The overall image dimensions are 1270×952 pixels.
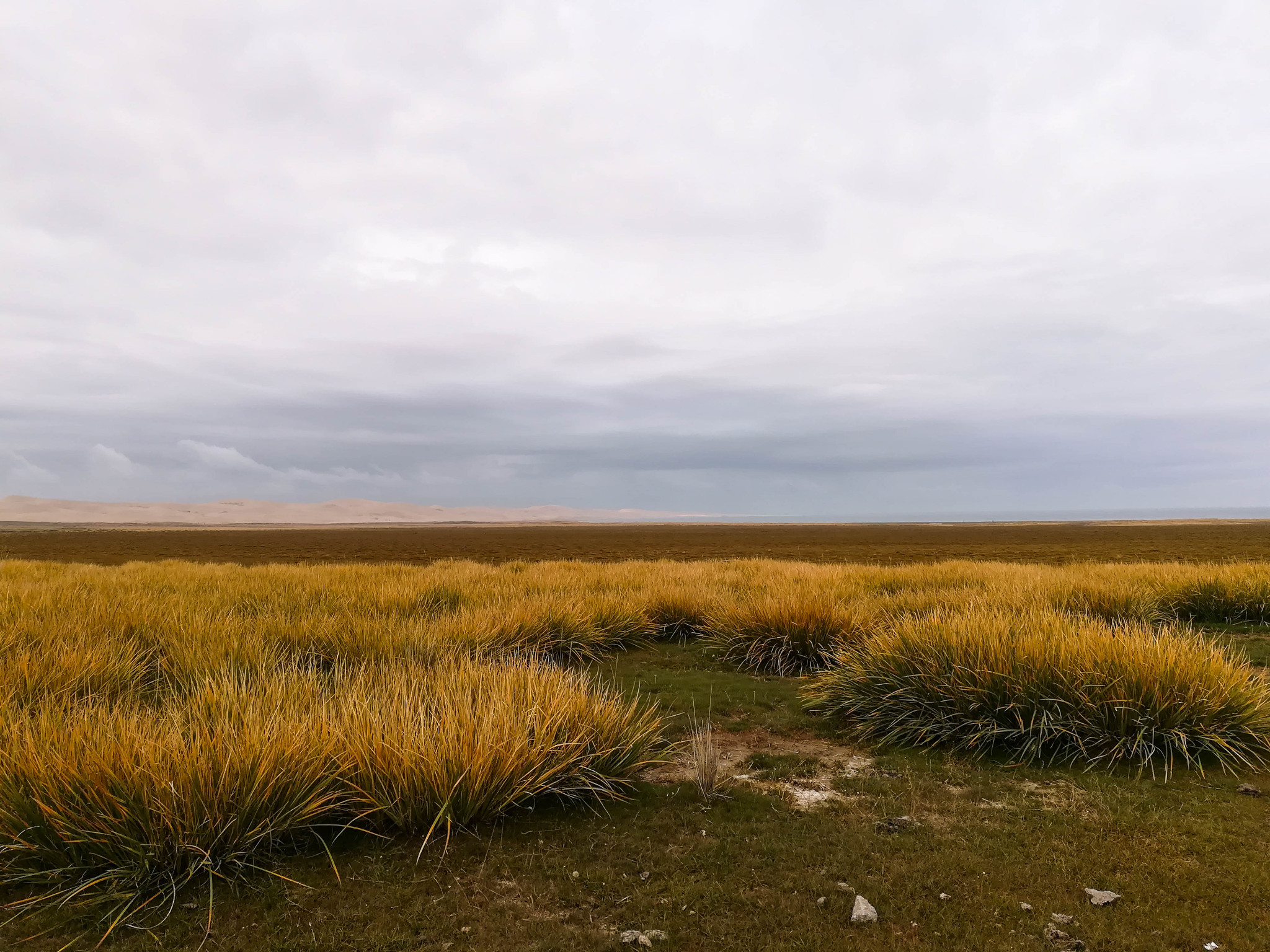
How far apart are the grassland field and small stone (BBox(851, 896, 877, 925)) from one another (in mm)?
55

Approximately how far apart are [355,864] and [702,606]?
25.4ft

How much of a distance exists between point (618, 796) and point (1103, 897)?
2.48 metres

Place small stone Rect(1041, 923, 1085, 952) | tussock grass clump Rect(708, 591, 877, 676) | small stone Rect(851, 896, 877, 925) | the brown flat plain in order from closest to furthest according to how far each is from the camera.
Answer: small stone Rect(1041, 923, 1085, 952)
small stone Rect(851, 896, 877, 925)
tussock grass clump Rect(708, 591, 877, 676)
the brown flat plain

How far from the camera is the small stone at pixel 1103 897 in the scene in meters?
3.03

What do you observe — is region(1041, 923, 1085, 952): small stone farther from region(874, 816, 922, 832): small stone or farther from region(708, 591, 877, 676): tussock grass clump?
region(708, 591, 877, 676): tussock grass clump

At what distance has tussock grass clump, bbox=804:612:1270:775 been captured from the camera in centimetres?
502

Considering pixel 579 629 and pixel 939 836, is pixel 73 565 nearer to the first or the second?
pixel 579 629

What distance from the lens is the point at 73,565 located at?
17.5 metres

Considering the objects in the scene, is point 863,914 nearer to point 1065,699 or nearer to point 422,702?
point 422,702

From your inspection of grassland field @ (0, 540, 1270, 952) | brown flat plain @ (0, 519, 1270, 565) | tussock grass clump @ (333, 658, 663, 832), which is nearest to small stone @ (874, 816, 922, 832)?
grassland field @ (0, 540, 1270, 952)

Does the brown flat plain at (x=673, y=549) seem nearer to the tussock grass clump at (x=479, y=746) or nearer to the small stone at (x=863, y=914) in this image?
the tussock grass clump at (x=479, y=746)

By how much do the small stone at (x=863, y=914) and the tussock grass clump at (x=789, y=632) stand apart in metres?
5.22

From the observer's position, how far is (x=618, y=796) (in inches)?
166

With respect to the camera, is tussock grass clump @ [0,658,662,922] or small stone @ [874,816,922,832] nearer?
tussock grass clump @ [0,658,662,922]
